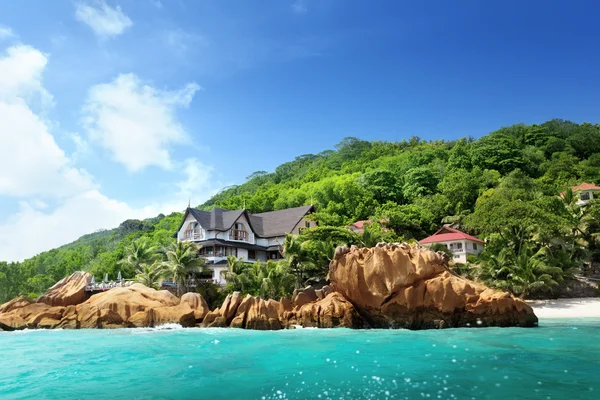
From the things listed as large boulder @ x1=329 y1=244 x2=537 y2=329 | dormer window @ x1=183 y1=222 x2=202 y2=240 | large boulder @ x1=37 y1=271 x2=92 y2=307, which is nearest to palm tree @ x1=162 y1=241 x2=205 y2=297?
large boulder @ x1=37 y1=271 x2=92 y2=307

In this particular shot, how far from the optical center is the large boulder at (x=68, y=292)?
1288 inches

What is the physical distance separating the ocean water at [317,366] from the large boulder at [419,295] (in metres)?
1.59

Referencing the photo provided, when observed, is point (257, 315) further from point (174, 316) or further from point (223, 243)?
point (223, 243)

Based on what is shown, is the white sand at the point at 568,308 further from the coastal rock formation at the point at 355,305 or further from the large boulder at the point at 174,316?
the large boulder at the point at 174,316

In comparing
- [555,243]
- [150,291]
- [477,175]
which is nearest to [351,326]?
[150,291]

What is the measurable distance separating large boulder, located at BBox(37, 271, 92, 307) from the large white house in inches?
401

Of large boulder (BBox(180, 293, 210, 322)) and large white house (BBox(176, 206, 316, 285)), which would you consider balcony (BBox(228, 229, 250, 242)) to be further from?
large boulder (BBox(180, 293, 210, 322))

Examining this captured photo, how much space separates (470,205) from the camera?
165 feet

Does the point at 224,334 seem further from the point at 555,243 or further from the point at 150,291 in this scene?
the point at 555,243

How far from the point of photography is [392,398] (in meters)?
9.87

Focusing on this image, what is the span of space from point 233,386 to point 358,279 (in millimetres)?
14042

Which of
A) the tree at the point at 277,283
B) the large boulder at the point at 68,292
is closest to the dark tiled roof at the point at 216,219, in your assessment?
the large boulder at the point at 68,292

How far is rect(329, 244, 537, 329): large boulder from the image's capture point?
76.3 feet

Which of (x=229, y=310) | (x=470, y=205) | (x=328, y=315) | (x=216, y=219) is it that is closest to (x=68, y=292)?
(x=229, y=310)
